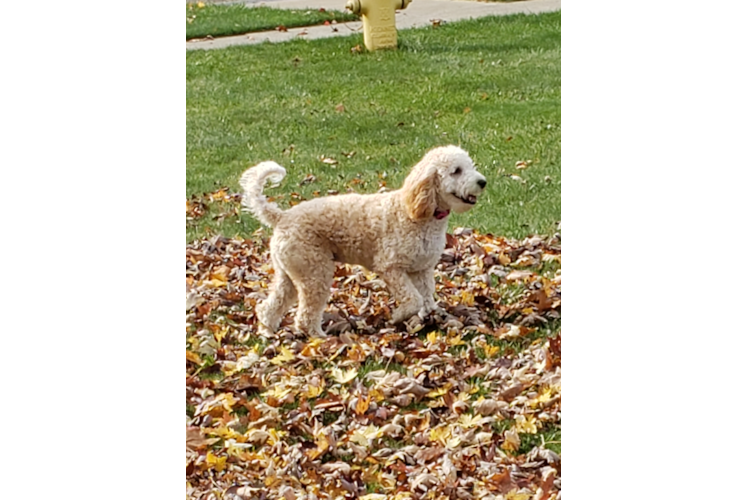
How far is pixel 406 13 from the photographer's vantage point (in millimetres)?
4355

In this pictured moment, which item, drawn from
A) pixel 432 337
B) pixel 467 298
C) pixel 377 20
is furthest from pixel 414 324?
pixel 377 20

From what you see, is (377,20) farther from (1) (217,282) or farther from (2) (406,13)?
(1) (217,282)

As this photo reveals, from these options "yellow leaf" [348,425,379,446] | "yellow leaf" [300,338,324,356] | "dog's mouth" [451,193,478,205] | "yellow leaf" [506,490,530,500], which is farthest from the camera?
"yellow leaf" [300,338,324,356]

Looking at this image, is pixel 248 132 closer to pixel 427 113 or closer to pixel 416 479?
pixel 427 113

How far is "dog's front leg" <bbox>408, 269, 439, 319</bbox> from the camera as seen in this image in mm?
4305

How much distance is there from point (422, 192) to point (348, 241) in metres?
0.33

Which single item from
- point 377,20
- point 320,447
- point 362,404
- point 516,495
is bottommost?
point 516,495

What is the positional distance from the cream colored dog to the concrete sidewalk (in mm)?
505

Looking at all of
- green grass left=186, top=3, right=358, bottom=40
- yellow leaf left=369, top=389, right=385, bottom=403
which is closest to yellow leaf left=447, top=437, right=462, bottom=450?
yellow leaf left=369, top=389, right=385, bottom=403

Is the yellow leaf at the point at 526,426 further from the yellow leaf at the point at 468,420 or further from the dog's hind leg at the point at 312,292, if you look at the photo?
the dog's hind leg at the point at 312,292

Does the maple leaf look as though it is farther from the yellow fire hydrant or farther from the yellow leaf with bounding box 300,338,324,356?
the yellow fire hydrant
